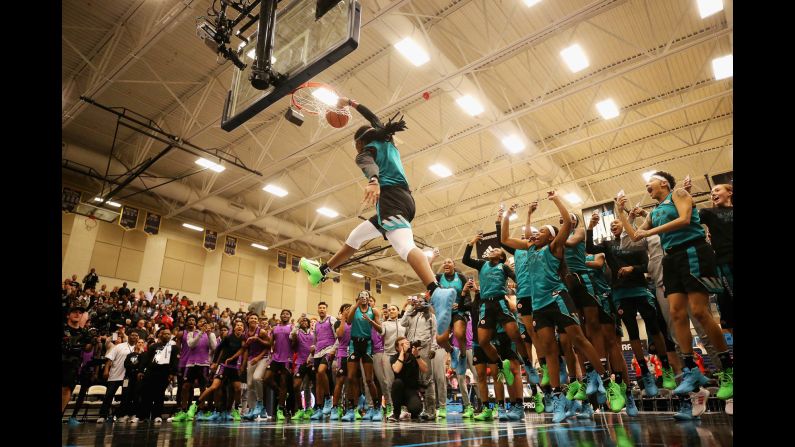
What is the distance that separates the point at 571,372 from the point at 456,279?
2.11 m

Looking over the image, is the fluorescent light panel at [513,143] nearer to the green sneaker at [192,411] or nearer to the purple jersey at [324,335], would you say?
the purple jersey at [324,335]

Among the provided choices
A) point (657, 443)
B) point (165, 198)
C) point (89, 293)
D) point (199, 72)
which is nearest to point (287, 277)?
point (165, 198)

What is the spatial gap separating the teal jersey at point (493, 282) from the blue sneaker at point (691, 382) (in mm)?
2267

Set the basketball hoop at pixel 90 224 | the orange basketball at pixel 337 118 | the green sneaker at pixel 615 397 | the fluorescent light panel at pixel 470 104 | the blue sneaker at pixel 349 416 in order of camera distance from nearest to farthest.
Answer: the green sneaker at pixel 615 397
the orange basketball at pixel 337 118
the blue sneaker at pixel 349 416
the fluorescent light panel at pixel 470 104
the basketball hoop at pixel 90 224

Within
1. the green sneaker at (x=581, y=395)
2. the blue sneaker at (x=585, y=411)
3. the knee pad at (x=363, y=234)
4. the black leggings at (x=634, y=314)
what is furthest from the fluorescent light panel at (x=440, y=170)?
the knee pad at (x=363, y=234)

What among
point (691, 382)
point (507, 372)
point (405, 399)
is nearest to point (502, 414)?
point (507, 372)

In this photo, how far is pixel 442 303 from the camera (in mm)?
→ 3426

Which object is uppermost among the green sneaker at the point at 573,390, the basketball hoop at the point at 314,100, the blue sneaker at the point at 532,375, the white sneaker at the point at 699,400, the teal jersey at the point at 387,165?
the basketball hoop at the point at 314,100

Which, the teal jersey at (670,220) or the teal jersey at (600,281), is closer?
the teal jersey at (670,220)

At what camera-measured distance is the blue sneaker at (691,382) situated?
11.0 ft

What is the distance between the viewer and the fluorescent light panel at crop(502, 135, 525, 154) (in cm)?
1303

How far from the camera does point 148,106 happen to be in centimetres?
1372

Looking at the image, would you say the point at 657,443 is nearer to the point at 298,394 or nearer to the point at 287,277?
the point at 298,394

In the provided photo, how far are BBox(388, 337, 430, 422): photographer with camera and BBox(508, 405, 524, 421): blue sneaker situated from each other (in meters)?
1.61
